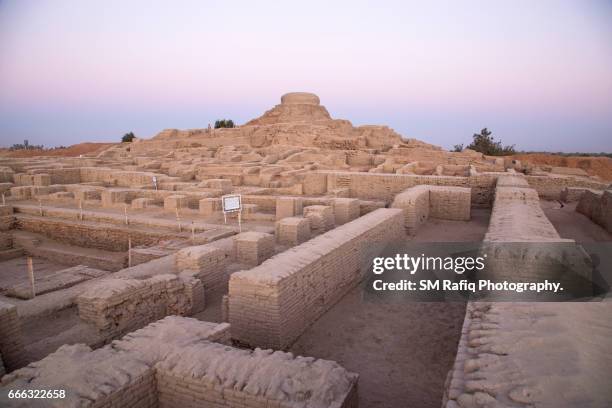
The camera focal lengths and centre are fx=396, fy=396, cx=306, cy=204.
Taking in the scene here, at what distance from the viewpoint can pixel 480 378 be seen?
98.2 inches

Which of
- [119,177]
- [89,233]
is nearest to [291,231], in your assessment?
[89,233]

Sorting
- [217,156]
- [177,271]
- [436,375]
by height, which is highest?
[217,156]

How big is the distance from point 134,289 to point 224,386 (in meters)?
2.29

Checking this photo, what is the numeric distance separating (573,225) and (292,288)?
821 centimetres

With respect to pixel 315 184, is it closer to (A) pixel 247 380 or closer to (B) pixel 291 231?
(B) pixel 291 231

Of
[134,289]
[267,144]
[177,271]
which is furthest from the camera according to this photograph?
[267,144]

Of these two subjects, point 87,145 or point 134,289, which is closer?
point 134,289

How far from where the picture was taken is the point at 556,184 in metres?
13.1

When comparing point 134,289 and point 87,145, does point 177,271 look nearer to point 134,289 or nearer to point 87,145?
point 134,289

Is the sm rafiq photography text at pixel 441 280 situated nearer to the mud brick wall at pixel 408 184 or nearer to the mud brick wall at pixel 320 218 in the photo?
the mud brick wall at pixel 320 218

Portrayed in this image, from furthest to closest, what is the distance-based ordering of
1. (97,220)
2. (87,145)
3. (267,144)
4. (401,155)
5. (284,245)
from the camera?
1. (87,145)
2. (267,144)
3. (401,155)
4. (97,220)
5. (284,245)

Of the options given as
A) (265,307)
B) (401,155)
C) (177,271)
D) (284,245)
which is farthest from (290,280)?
(401,155)

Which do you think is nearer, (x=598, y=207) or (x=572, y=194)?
(x=598, y=207)

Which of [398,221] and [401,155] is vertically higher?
[401,155]
